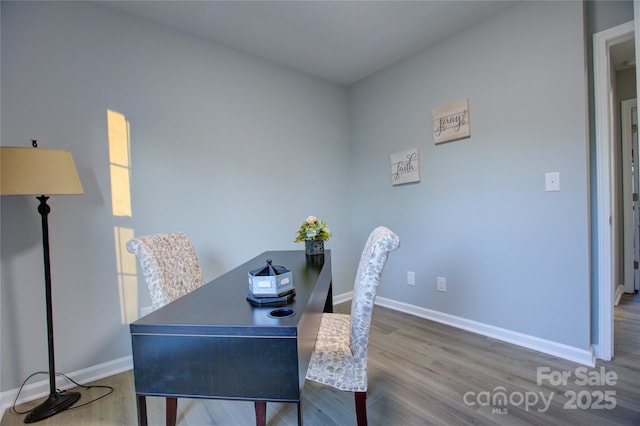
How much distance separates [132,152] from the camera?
6.74ft

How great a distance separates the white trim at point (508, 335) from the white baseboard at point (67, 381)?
2389 millimetres

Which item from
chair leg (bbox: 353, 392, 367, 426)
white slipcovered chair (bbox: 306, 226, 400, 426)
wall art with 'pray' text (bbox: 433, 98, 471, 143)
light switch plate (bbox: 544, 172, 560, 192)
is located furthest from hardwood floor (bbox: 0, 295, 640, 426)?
wall art with 'pray' text (bbox: 433, 98, 471, 143)

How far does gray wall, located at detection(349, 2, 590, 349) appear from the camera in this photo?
1.92 metres

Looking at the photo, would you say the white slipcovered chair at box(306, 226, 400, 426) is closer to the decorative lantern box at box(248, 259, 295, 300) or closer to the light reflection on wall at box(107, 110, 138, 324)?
the decorative lantern box at box(248, 259, 295, 300)

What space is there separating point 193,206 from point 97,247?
668 millimetres

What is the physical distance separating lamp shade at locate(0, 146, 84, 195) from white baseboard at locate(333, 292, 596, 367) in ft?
9.13

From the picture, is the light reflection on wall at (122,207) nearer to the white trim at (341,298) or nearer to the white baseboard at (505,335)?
the white trim at (341,298)

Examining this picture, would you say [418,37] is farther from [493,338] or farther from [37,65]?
[37,65]

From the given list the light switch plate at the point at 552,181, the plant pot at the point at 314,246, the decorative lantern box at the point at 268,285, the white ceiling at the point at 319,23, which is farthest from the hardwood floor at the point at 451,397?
the white ceiling at the point at 319,23

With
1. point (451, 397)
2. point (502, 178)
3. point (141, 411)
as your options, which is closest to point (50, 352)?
point (141, 411)

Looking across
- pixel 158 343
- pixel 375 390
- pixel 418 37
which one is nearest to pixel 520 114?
pixel 418 37

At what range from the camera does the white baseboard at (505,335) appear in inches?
75.2

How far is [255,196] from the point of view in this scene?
8.84 ft

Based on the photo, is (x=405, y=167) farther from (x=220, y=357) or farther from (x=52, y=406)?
(x=52, y=406)
